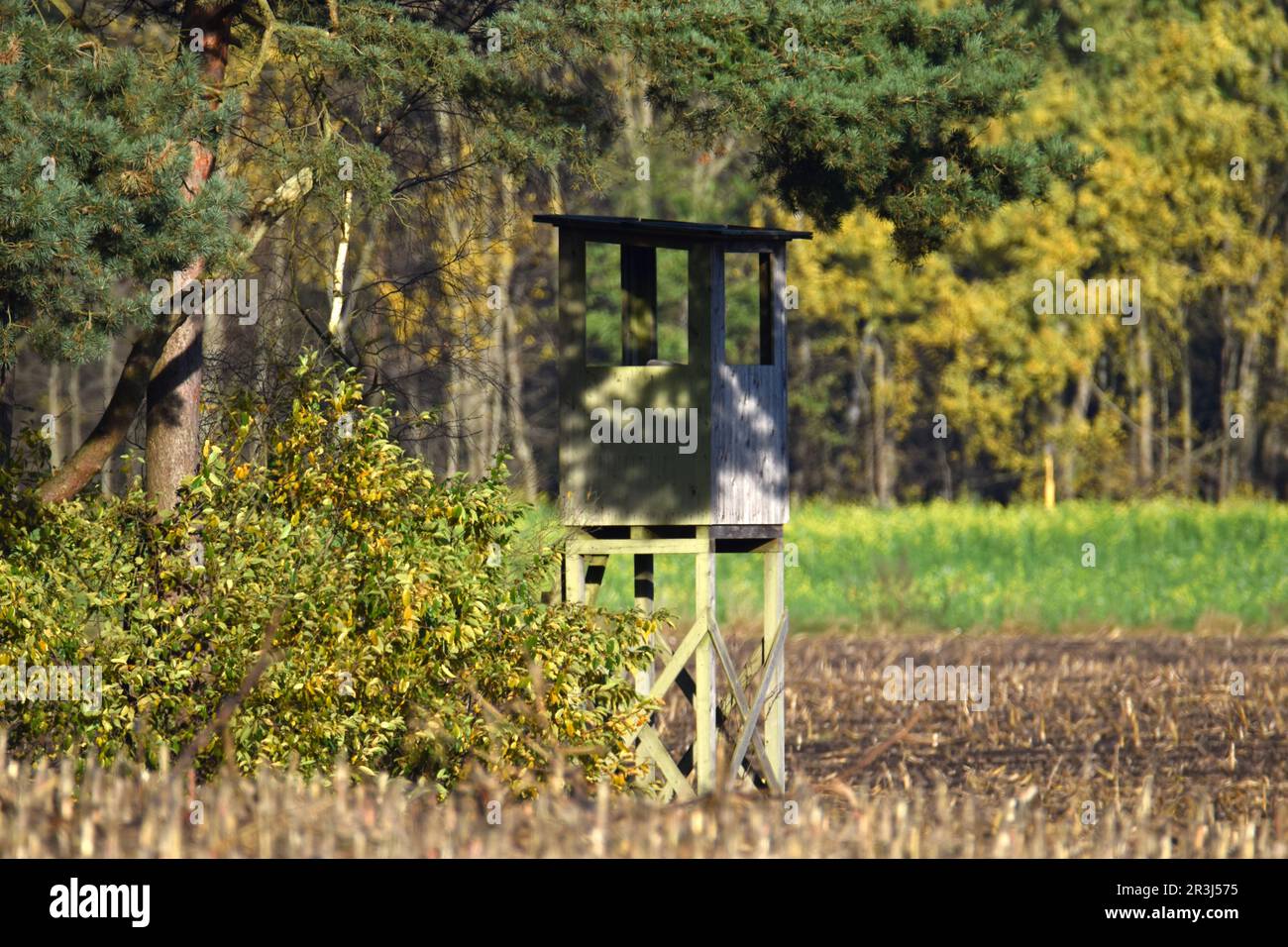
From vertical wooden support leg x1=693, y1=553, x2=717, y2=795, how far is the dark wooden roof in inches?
101

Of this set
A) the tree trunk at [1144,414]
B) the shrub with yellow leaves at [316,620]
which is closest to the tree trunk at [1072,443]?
the tree trunk at [1144,414]

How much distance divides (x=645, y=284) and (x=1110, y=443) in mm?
36070

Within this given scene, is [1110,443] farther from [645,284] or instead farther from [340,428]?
[340,428]

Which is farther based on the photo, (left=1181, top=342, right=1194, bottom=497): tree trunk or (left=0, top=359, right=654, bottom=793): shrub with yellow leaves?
(left=1181, top=342, right=1194, bottom=497): tree trunk

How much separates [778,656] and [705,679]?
1.03 m

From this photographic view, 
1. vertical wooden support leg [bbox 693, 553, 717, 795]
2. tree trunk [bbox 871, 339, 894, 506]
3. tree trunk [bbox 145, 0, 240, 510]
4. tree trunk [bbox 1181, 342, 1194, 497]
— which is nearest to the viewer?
tree trunk [bbox 145, 0, 240, 510]

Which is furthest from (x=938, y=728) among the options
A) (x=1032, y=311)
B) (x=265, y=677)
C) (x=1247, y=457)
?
(x=1247, y=457)

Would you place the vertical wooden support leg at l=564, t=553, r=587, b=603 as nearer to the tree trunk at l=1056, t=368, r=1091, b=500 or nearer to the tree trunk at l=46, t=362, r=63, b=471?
the tree trunk at l=1056, t=368, r=1091, b=500

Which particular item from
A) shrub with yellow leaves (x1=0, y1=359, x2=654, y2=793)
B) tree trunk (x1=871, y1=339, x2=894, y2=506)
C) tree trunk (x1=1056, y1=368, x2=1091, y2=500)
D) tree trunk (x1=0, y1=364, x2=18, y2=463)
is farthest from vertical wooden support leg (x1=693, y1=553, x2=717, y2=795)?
tree trunk (x1=1056, y1=368, x2=1091, y2=500)

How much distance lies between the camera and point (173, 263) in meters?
13.2

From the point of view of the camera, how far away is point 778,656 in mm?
18422

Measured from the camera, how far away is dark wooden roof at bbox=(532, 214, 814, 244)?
1692 cm

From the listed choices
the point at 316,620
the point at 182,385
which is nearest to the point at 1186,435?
the point at 182,385

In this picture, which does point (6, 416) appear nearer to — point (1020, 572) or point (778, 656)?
point (778, 656)
